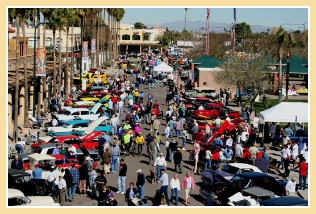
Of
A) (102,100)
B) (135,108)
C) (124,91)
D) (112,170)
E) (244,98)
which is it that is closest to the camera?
(112,170)

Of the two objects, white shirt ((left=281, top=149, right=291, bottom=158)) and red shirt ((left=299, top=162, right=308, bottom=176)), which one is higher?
white shirt ((left=281, top=149, right=291, bottom=158))

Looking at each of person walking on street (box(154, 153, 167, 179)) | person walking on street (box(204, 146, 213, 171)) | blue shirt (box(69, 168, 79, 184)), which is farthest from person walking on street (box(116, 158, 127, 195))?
person walking on street (box(204, 146, 213, 171))

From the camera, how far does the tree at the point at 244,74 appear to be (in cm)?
4901

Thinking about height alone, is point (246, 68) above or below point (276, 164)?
above

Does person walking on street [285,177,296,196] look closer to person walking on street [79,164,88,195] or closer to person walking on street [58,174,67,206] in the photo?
person walking on street [79,164,88,195]

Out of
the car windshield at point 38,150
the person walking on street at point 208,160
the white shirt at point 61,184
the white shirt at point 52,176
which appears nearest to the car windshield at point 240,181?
the person walking on street at point 208,160

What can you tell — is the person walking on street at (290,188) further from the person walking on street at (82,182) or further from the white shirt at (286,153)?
the person walking on street at (82,182)

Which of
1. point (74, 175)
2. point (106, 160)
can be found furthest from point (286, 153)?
point (74, 175)

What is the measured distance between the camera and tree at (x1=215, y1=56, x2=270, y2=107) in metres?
49.0

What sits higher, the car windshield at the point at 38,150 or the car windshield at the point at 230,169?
the car windshield at the point at 38,150

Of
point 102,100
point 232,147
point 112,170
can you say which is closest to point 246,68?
point 102,100

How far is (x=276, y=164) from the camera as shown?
1056 inches

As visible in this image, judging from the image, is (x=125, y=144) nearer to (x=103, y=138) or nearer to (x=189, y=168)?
(x=103, y=138)

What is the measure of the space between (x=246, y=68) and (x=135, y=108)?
1422 centimetres
